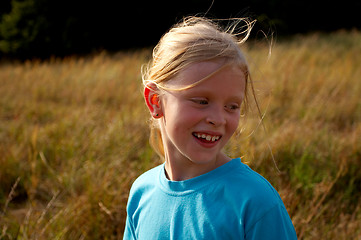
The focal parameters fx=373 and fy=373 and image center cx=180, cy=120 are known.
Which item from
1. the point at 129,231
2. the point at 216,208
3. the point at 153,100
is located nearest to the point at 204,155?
the point at 216,208

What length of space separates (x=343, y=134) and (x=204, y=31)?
9.79 feet

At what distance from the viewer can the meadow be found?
7.84ft

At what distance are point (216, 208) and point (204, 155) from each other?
18 cm

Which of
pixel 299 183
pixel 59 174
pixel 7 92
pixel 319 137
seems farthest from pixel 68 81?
pixel 299 183

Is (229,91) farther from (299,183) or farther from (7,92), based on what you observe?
(7,92)

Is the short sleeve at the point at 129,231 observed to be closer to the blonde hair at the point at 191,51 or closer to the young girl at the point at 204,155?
the young girl at the point at 204,155

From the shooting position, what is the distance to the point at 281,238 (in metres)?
1.06

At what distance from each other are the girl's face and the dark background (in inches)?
348

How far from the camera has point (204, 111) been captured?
120cm

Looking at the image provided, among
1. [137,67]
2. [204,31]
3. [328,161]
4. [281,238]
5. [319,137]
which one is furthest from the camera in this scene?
[137,67]

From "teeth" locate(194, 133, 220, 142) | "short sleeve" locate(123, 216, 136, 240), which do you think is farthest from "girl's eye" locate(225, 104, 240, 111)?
"short sleeve" locate(123, 216, 136, 240)

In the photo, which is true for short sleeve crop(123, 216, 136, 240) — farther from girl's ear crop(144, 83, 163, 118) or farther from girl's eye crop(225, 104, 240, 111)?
girl's eye crop(225, 104, 240, 111)

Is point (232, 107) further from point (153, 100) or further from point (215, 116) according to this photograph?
point (153, 100)

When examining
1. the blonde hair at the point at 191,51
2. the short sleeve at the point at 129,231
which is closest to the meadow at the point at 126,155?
the blonde hair at the point at 191,51
